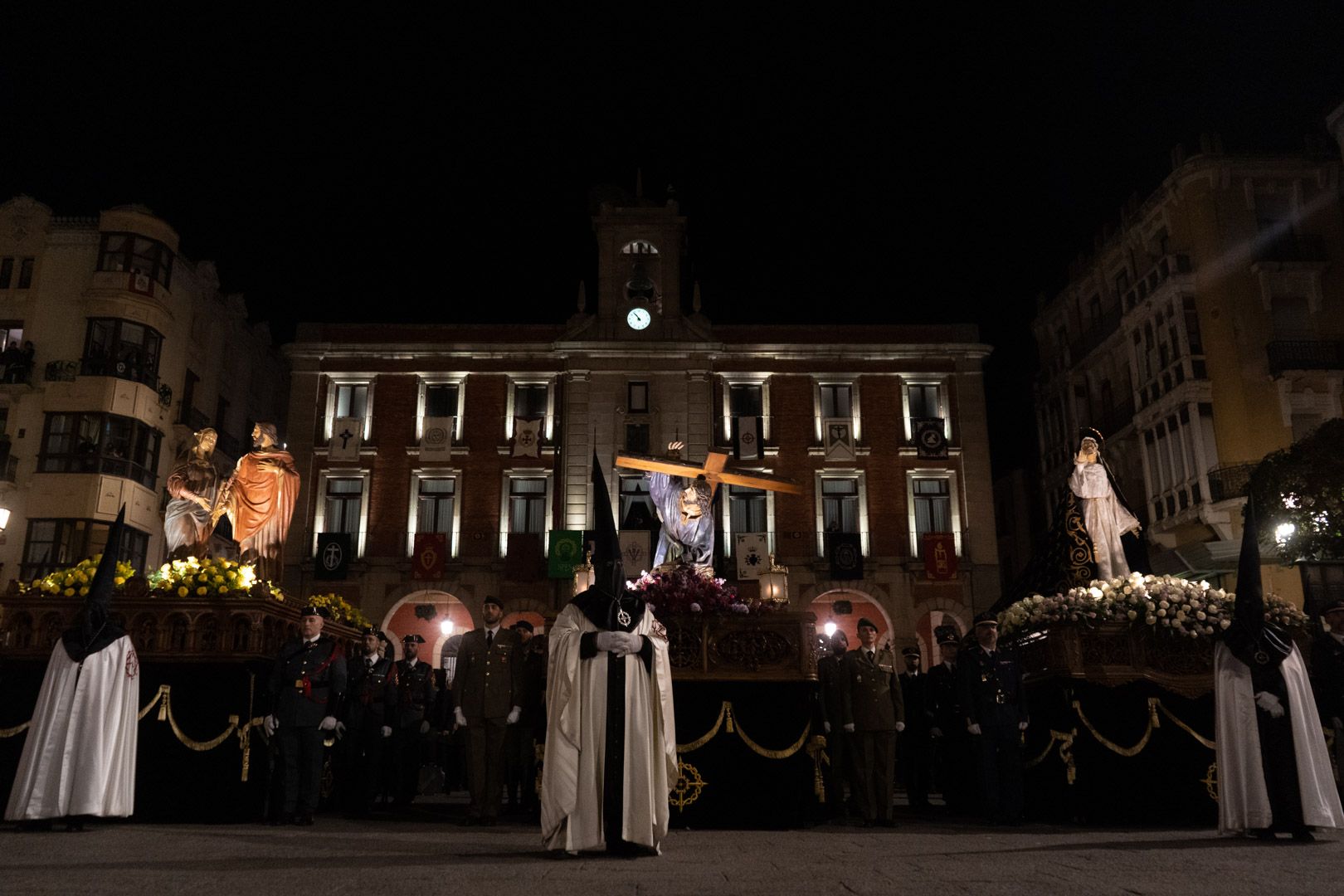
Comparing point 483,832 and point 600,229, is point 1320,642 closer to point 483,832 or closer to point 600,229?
point 483,832

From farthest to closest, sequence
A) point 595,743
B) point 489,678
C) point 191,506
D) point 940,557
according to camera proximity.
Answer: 1. point 940,557
2. point 191,506
3. point 489,678
4. point 595,743

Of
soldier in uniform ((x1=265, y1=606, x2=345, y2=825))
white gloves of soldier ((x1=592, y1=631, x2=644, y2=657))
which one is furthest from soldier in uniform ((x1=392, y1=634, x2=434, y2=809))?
white gloves of soldier ((x1=592, y1=631, x2=644, y2=657))

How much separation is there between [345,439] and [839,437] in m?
17.0

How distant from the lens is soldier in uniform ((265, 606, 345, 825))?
32.9 feet

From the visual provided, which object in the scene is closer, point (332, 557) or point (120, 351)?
point (120, 351)

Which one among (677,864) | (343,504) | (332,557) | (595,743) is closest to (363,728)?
(595,743)

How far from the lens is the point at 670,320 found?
36.5m

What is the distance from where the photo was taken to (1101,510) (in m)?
12.1

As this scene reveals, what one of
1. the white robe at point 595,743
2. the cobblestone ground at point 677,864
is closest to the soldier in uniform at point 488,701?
the cobblestone ground at point 677,864

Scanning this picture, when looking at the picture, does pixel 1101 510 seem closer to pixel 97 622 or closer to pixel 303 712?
pixel 303 712

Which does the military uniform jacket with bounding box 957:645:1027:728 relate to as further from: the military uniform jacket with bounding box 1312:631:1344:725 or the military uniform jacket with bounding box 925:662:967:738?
the military uniform jacket with bounding box 1312:631:1344:725

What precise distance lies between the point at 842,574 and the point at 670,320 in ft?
35.0

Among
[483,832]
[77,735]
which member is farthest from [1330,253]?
[77,735]

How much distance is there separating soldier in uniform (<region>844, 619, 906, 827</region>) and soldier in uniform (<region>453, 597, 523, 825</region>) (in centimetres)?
353
